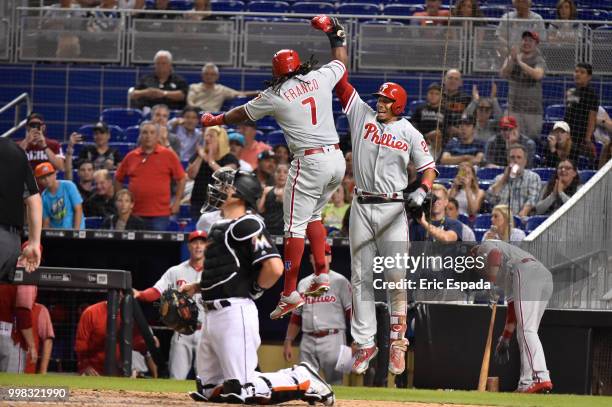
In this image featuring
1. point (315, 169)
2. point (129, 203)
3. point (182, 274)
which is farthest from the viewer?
point (129, 203)

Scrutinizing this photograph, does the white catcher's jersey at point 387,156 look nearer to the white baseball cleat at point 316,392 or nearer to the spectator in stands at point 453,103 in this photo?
the white baseball cleat at point 316,392

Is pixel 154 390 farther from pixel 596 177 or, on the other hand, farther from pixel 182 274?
pixel 596 177

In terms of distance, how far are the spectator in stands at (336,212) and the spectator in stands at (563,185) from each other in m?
2.14

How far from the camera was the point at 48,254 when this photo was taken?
12.7 m

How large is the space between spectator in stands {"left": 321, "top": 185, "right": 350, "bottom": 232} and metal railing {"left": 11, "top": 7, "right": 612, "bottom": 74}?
8.51ft

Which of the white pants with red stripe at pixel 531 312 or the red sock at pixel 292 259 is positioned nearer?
the red sock at pixel 292 259

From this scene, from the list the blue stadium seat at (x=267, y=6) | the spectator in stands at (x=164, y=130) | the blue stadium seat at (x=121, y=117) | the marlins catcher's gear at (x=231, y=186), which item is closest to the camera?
the marlins catcher's gear at (x=231, y=186)

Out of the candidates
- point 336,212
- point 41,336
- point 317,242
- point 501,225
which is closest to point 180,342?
point 41,336

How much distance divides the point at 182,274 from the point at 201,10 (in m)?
5.31

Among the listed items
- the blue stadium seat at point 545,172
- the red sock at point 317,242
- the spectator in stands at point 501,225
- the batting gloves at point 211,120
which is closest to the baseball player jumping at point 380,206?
the red sock at point 317,242

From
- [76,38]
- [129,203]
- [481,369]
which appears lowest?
[481,369]

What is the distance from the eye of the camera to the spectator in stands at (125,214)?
41.0 feet

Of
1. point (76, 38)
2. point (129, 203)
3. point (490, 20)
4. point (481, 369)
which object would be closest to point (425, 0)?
point (490, 20)

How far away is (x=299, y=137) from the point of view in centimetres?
869
